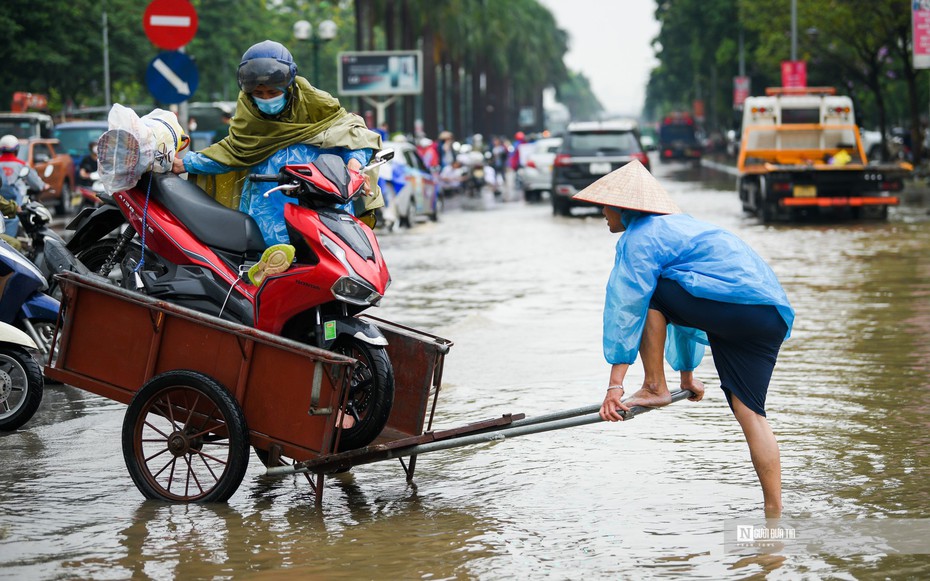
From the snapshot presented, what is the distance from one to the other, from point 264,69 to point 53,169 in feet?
77.6

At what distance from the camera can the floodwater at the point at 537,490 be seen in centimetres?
507

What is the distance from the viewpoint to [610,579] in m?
4.84

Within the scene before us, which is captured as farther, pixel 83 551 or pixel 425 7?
pixel 425 7

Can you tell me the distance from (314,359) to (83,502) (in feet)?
4.28

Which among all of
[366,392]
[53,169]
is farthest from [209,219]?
[53,169]

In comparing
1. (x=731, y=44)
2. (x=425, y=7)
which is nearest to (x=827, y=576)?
(x=425, y=7)

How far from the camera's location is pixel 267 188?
22.3 feet

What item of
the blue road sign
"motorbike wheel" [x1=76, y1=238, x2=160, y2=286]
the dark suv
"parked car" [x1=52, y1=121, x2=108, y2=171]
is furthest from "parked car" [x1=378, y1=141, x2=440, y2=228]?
"motorbike wheel" [x1=76, y1=238, x2=160, y2=286]

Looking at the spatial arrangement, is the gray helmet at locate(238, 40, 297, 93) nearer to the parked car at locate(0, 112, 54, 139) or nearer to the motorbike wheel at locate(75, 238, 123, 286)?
the motorbike wheel at locate(75, 238, 123, 286)

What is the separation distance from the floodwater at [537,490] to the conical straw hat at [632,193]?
1.24 m

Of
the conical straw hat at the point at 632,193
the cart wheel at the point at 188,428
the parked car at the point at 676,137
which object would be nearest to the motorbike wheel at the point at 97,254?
the cart wheel at the point at 188,428

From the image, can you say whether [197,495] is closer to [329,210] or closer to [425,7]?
[329,210]

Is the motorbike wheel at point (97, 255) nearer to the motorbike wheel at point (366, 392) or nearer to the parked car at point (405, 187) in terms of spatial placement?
the motorbike wheel at point (366, 392)

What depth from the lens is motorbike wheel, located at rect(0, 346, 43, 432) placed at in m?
7.75
